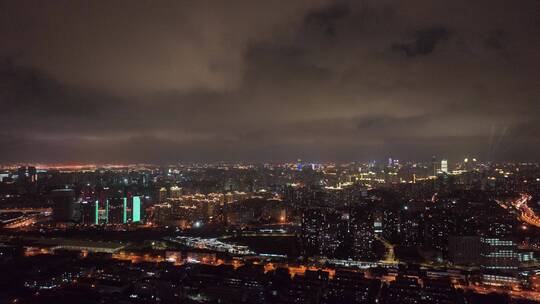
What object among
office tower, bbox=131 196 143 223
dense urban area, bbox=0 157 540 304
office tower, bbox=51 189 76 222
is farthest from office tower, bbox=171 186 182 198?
office tower, bbox=51 189 76 222

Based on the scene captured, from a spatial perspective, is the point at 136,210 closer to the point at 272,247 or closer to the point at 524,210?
the point at 272,247

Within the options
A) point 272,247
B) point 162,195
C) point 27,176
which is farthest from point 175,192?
point 27,176

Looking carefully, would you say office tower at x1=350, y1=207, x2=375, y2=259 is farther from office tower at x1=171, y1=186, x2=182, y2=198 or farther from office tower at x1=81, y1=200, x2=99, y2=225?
office tower at x1=171, y1=186, x2=182, y2=198

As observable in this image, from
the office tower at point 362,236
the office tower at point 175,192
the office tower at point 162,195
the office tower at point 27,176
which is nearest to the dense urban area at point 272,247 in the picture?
the office tower at point 362,236

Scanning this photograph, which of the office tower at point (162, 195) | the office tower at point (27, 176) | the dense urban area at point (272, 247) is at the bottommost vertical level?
the dense urban area at point (272, 247)

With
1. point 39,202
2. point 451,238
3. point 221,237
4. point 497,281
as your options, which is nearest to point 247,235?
point 221,237

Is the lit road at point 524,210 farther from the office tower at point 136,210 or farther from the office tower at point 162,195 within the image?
the office tower at point 162,195

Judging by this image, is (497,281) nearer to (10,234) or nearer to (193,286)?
(193,286)

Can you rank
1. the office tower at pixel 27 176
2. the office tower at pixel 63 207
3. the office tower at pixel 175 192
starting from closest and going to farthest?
the office tower at pixel 63 207
the office tower at pixel 175 192
the office tower at pixel 27 176
